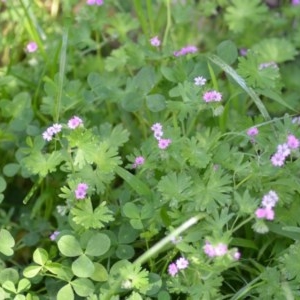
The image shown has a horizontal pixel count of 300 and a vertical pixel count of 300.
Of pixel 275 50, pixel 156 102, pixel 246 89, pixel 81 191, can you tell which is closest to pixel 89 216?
pixel 81 191

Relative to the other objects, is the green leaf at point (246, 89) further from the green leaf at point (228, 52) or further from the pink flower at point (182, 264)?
the pink flower at point (182, 264)

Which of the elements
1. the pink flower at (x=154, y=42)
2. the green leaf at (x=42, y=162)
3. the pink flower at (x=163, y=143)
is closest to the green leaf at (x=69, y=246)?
the green leaf at (x=42, y=162)

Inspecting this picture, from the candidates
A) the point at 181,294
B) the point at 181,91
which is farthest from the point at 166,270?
the point at 181,91

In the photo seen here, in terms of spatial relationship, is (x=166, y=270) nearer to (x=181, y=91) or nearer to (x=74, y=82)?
(x=181, y=91)

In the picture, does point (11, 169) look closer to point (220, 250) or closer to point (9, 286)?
point (9, 286)

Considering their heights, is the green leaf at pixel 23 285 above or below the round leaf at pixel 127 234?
above

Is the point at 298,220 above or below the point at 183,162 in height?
below

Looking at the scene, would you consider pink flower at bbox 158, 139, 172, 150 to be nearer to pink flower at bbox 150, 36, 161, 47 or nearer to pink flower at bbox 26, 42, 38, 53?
pink flower at bbox 150, 36, 161, 47
